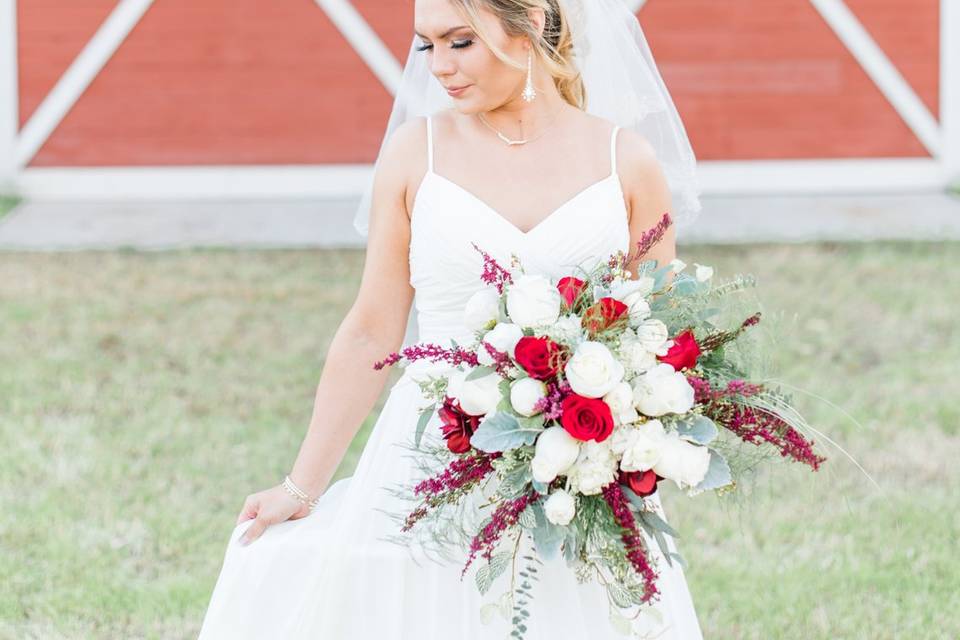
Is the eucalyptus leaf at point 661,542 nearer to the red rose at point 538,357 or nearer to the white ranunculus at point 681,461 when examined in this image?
the white ranunculus at point 681,461

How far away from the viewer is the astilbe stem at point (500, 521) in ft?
7.57

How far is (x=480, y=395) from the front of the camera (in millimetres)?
2363

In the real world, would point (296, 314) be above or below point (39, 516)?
below

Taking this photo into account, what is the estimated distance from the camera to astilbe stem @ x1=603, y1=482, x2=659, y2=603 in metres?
2.28

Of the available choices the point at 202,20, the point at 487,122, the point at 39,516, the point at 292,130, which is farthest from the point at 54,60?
the point at 487,122

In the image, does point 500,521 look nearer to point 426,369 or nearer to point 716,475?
point 716,475

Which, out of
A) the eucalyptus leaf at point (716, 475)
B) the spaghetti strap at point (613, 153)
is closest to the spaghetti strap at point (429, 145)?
the spaghetti strap at point (613, 153)

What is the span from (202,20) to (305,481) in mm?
8743

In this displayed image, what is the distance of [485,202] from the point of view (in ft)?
9.46

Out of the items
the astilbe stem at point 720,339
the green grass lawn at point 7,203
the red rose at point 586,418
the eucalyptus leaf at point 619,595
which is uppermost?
the red rose at point 586,418

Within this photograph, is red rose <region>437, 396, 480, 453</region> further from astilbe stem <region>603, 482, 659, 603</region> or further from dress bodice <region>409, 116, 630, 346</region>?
dress bodice <region>409, 116, 630, 346</region>

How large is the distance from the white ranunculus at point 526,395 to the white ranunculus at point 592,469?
0.35 feet

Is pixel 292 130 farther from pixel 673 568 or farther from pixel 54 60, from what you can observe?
pixel 673 568

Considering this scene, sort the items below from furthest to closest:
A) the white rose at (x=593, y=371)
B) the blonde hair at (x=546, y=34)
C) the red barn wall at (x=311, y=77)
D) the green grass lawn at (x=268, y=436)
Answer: the red barn wall at (x=311, y=77) → the green grass lawn at (x=268, y=436) → the blonde hair at (x=546, y=34) → the white rose at (x=593, y=371)
